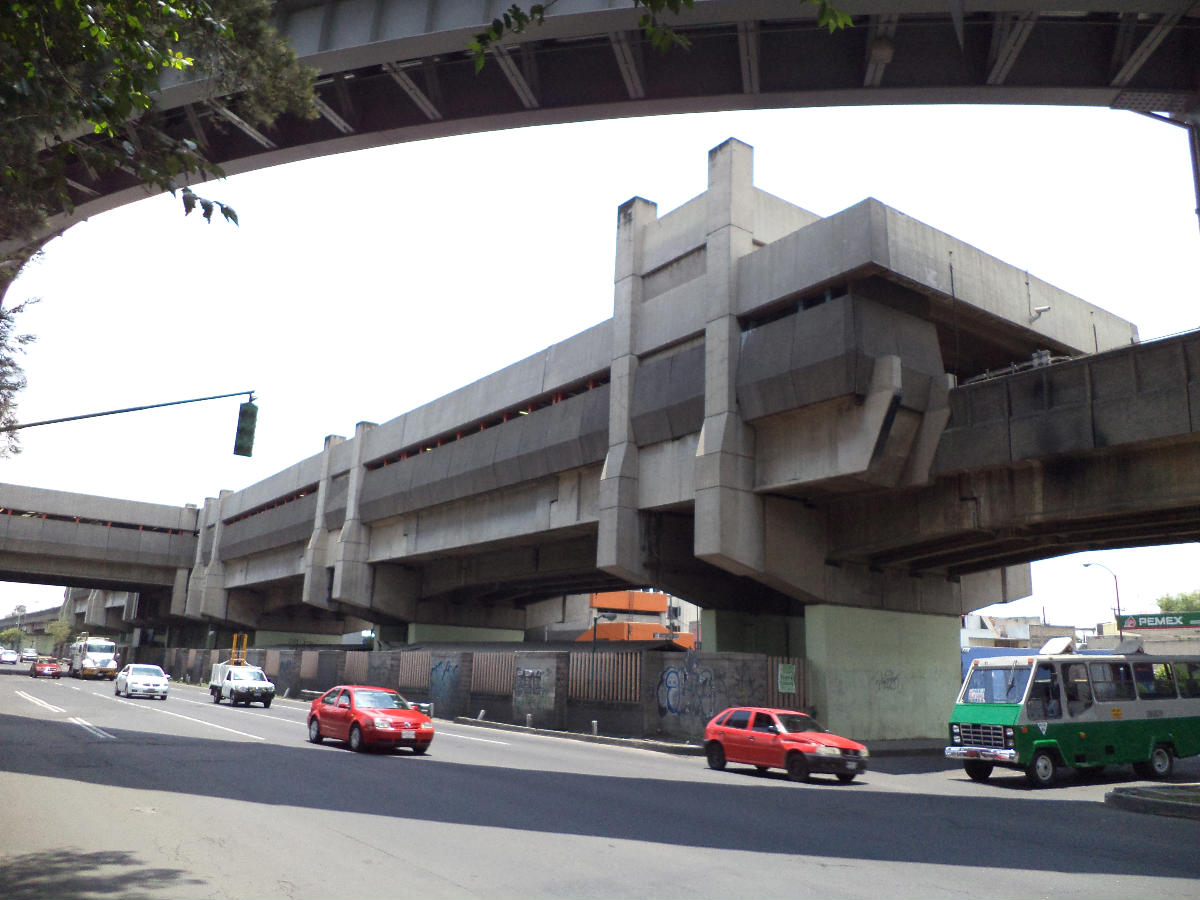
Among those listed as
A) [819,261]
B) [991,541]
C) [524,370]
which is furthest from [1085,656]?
[524,370]

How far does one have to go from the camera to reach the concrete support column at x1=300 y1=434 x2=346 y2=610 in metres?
51.9

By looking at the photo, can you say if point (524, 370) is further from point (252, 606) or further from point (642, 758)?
point (252, 606)

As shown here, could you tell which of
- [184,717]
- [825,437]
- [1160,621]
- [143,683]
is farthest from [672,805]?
[1160,621]

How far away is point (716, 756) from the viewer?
1962 cm

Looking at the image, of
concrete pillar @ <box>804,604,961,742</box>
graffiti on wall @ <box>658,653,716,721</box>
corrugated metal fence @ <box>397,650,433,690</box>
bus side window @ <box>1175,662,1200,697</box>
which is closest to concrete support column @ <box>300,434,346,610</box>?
corrugated metal fence @ <box>397,650,433,690</box>

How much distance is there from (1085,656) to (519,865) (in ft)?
51.8

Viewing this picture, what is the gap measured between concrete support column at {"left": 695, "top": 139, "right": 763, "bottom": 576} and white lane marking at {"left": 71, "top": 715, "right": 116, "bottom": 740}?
15.9 metres

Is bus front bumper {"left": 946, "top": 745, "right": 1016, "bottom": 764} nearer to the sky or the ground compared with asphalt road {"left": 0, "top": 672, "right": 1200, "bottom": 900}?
nearer to the sky

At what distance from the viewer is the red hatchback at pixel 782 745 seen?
17.5 meters

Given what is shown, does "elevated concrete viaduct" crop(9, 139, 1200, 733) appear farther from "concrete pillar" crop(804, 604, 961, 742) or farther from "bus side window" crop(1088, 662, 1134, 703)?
"bus side window" crop(1088, 662, 1134, 703)

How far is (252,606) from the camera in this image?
7300cm

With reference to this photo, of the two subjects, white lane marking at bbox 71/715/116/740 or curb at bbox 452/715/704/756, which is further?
curb at bbox 452/715/704/756

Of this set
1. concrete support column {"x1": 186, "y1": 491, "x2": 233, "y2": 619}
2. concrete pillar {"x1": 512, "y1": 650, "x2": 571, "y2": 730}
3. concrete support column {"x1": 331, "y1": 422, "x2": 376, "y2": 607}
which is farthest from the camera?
concrete support column {"x1": 186, "y1": 491, "x2": 233, "y2": 619}

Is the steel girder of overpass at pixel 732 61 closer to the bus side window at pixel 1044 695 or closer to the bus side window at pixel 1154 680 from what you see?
the bus side window at pixel 1044 695
